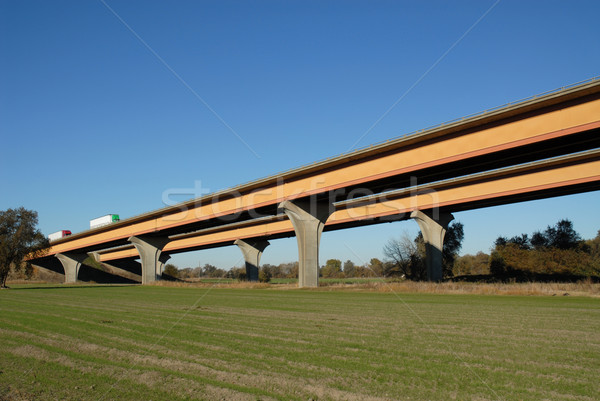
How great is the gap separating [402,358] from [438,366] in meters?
0.89

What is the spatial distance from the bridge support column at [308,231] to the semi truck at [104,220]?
51.5m

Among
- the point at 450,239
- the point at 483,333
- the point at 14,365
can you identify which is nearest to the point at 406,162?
the point at 483,333

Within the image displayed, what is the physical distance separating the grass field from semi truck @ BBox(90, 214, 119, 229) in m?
74.5

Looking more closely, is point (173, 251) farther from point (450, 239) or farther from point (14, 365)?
point (14, 365)

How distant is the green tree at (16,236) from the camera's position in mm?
59562

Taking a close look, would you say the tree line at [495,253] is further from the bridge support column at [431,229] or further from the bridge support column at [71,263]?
the bridge support column at [71,263]

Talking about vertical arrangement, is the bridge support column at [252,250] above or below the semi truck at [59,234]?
below

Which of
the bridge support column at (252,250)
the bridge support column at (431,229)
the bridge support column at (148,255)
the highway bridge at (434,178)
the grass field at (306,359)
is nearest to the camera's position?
the grass field at (306,359)

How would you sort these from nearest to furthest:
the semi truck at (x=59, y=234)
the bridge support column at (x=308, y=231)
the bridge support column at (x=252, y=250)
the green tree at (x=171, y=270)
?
the bridge support column at (x=308, y=231) → the bridge support column at (x=252, y=250) → the semi truck at (x=59, y=234) → the green tree at (x=171, y=270)

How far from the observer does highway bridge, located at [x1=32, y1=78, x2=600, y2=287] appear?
95.6 feet

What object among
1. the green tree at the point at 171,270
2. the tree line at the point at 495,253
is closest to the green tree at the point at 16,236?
the tree line at the point at 495,253

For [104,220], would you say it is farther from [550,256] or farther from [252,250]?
[550,256]

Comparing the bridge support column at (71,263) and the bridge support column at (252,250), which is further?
the bridge support column at (71,263)

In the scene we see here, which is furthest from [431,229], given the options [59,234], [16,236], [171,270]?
[171,270]
